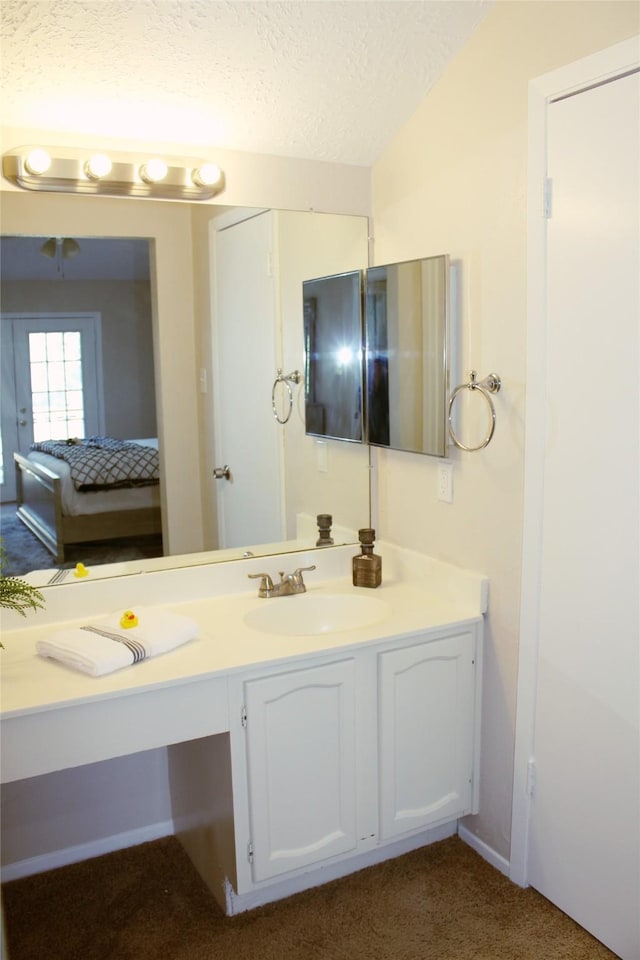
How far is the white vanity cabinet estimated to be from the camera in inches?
80.7

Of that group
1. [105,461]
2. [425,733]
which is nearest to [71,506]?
[105,461]

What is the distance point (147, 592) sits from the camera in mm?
2406

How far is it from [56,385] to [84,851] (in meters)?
1.39

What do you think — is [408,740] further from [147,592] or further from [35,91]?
[35,91]

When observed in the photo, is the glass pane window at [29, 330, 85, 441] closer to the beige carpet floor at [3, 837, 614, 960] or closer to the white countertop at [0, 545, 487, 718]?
the white countertop at [0, 545, 487, 718]

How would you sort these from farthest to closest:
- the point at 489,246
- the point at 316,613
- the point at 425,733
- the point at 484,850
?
1. the point at 316,613
2. the point at 484,850
3. the point at 425,733
4. the point at 489,246

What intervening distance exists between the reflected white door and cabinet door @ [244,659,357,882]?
2.03 ft

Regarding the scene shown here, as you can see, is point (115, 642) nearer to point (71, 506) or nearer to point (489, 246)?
point (71, 506)

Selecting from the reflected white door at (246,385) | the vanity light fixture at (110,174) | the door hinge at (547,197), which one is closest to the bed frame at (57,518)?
the reflected white door at (246,385)

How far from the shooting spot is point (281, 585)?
252 cm

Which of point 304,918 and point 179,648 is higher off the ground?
point 179,648

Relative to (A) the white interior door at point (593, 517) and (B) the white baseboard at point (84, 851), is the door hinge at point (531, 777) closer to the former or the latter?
(A) the white interior door at point (593, 517)

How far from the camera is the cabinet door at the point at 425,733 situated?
87.9 inches

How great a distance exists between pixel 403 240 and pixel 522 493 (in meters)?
0.90
